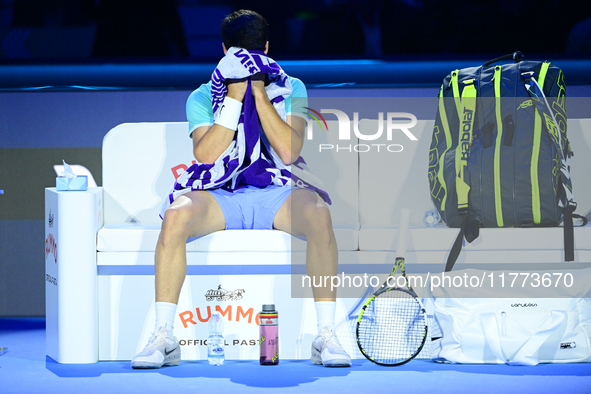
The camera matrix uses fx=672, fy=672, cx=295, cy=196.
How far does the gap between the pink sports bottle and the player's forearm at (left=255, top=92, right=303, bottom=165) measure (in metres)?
0.57

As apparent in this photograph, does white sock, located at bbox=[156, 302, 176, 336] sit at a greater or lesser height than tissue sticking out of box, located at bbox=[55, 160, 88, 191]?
lesser

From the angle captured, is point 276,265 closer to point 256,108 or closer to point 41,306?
point 256,108

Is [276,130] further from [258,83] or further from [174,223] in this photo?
[174,223]

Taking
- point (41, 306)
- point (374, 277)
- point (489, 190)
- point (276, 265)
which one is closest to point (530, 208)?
point (489, 190)

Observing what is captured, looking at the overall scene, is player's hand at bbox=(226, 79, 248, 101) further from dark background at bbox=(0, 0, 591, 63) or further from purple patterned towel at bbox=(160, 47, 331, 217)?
dark background at bbox=(0, 0, 591, 63)

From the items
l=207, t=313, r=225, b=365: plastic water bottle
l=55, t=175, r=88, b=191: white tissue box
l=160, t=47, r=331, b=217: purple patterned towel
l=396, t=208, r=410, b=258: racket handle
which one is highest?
l=160, t=47, r=331, b=217: purple patterned towel

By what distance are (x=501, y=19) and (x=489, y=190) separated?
1535 mm

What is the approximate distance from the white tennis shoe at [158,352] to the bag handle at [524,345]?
3.30 feet

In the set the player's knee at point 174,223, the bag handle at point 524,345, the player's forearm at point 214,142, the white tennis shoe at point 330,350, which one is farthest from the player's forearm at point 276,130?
the bag handle at point 524,345

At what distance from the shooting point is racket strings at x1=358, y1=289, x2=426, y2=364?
2195 millimetres

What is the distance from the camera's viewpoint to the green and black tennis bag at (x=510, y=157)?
7.75 feet

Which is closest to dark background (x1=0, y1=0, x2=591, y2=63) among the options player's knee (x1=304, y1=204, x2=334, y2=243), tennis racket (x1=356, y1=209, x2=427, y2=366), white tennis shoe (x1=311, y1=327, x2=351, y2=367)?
player's knee (x1=304, y1=204, x2=334, y2=243)

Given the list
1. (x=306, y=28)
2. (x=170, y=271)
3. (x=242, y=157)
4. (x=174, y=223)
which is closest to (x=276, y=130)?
(x=242, y=157)

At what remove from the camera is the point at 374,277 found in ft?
7.75
